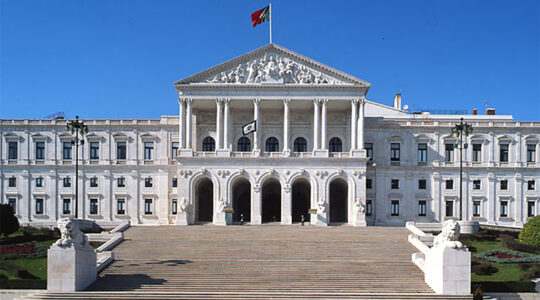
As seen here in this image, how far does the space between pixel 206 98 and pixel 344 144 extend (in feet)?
59.5

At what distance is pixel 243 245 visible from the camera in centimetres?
4100

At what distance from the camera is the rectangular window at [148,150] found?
66656 mm

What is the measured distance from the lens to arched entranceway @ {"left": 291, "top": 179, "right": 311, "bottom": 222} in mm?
65938

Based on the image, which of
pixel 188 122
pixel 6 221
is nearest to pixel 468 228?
pixel 188 122

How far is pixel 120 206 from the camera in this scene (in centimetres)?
6594

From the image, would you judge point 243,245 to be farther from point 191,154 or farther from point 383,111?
point 383,111

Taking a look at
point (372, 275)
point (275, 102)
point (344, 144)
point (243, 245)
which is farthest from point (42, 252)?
point (344, 144)

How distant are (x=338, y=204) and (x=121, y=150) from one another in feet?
94.1

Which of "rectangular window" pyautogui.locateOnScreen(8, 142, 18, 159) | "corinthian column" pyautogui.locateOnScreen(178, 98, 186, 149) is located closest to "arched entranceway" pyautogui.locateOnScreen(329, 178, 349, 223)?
"corinthian column" pyautogui.locateOnScreen(178, 98, 186, 149)

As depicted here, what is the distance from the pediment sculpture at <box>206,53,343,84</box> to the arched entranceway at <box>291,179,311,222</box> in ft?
44.3

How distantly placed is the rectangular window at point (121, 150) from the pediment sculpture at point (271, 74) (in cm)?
1495

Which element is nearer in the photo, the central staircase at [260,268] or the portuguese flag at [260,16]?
the central staircase at [260,268]

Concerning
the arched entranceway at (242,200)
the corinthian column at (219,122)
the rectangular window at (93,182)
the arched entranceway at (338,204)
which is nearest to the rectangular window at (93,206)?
the rectangular window at (93,182)

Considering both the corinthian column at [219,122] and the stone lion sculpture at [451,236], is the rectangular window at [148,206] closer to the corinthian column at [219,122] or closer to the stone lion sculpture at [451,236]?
the corinthian column at [219,122]
